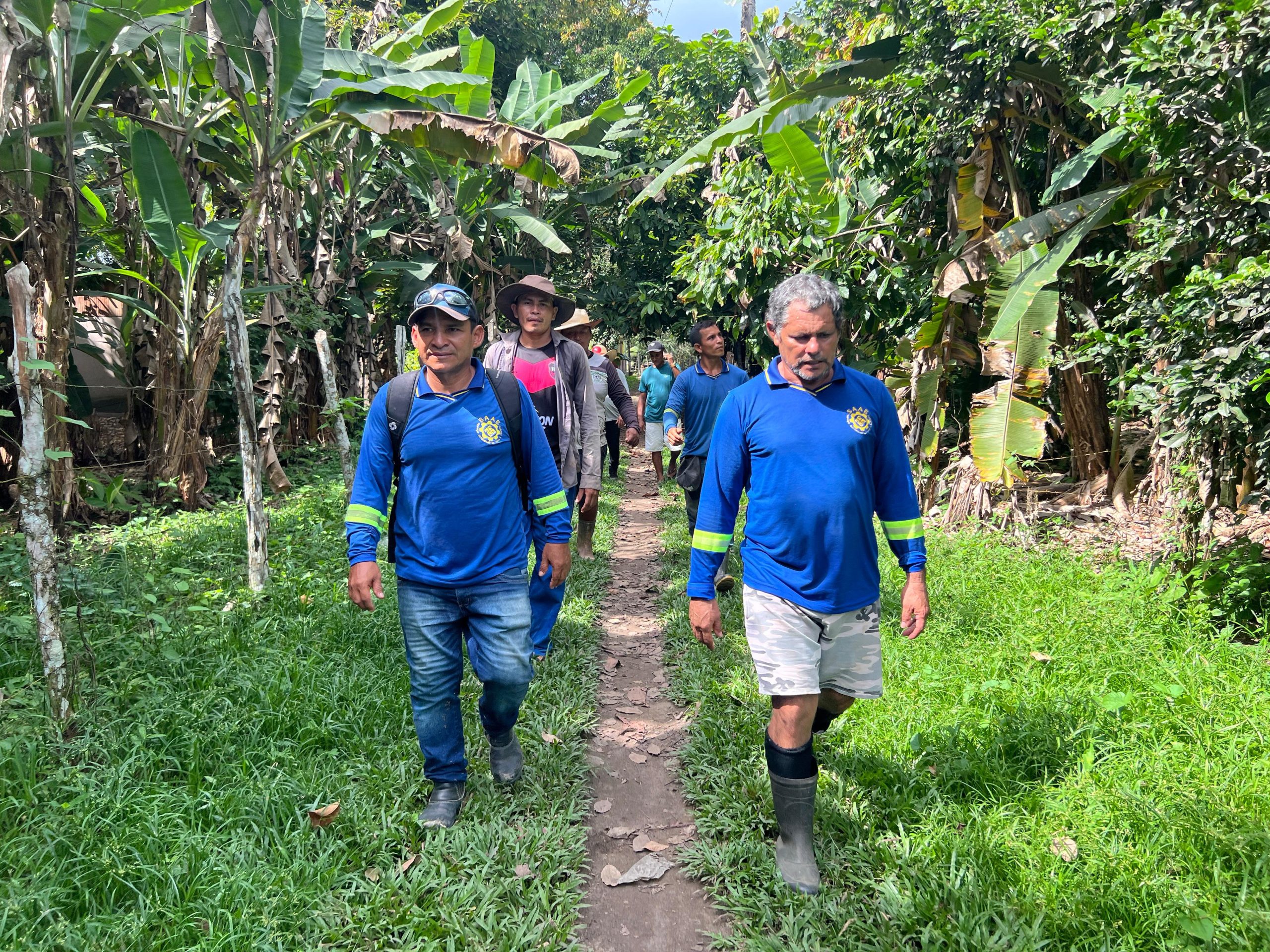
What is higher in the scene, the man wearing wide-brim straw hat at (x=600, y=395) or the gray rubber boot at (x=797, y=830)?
the man wearing wide-brim straw hat at (x=600, y=395)

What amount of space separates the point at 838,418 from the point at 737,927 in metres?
1.73

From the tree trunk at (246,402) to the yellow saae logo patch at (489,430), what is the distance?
10.2 feet

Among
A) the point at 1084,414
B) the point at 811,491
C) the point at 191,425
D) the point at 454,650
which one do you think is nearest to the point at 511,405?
the point at 454,650

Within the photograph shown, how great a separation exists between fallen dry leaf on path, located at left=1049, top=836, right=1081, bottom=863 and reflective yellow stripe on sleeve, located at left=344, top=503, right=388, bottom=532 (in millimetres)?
2710

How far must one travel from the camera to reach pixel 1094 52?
5.53m

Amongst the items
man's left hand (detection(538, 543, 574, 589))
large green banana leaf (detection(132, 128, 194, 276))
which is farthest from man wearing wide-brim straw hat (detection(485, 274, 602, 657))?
large green banana leaf (detection(132, 128, 194, 276))

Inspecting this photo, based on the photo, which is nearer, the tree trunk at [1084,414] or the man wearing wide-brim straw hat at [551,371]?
the man wearing wide-brim straw hat at [551,371]

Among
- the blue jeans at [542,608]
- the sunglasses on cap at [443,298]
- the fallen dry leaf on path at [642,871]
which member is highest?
the sunglasses on cap at [443,298]

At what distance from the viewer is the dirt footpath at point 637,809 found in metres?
2.73

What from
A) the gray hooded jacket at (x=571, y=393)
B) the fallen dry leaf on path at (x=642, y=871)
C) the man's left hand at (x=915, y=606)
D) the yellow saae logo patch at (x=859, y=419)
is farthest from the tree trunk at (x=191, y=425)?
the man's left hand at (x=915, y=606)

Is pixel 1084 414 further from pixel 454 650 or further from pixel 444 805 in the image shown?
pixel 444 805

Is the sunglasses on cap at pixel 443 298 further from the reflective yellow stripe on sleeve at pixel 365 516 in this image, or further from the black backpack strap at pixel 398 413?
the reflective yellow stripe on sleeve at pixel 365 516

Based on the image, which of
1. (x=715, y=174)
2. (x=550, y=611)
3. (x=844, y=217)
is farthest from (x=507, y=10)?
(x=550, y=611)

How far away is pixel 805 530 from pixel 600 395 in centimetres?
519
